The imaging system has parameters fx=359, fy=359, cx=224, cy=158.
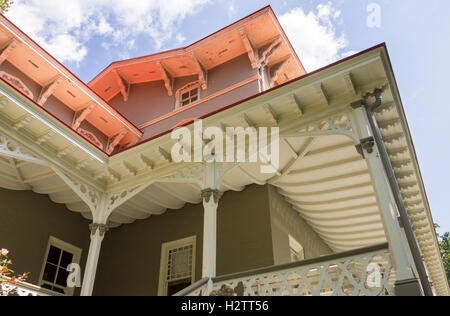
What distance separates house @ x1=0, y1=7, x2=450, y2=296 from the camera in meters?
6.36

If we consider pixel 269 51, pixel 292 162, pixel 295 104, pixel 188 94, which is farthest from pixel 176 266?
pixel 269 51

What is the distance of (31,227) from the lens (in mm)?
10148

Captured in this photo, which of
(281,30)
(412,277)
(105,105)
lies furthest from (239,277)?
(281,30)

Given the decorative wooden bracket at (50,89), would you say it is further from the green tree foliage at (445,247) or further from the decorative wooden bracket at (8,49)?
the green tree foliage at (445,247)

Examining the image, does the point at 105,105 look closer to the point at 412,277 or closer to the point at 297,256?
the point at 297,256

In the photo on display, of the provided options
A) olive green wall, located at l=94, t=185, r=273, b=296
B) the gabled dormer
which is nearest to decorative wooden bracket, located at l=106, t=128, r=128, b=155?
the gabled dormer

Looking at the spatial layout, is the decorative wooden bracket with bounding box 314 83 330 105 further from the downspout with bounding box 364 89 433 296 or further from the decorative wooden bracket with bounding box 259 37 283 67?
the decorative wooden bracket with bounding box 259 37 283 67

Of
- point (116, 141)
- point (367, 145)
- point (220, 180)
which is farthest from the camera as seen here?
point (116, 141)

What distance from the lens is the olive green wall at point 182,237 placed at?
9.20m

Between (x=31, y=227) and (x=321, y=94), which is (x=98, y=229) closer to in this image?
(x=31, y=227)

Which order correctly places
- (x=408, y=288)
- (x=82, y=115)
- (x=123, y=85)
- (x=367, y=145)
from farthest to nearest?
(x=123, y=85), (x=82, y=115), (x=367, y=145), (x=408, y=288)

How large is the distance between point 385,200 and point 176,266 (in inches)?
266

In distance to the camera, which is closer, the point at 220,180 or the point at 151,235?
the point at 220,180
